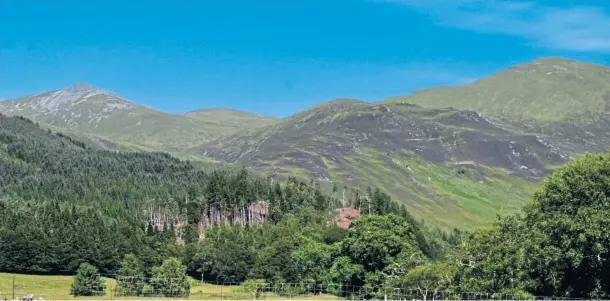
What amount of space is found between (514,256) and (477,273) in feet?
32.3

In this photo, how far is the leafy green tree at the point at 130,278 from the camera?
148788 millimetres

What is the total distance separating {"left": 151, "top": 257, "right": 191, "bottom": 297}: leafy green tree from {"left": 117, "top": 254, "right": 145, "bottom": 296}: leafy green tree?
3.72m

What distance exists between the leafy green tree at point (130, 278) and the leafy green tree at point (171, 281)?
3.72 m

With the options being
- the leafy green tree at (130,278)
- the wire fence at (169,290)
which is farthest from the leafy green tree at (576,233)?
the leafy green tree at (130,278)

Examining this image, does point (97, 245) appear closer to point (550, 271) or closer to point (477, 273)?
point (477, 273)

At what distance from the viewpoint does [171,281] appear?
150 m

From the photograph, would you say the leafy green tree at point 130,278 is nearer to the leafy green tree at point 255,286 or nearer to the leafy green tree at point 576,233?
the leafy green tree at point 255,286

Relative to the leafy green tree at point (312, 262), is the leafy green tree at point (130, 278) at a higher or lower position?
lower

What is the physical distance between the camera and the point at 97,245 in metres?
194

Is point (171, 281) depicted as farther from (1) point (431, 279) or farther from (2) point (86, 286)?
(1) point (431, 279)

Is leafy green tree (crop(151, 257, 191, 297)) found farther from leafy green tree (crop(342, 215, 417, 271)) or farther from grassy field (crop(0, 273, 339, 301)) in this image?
leafy green tree (crop(342, 215, 417, 271))

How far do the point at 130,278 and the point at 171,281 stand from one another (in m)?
24.5

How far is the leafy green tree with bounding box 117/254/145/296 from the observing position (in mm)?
148788

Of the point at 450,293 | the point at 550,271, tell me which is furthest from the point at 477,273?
the point at 550,271
